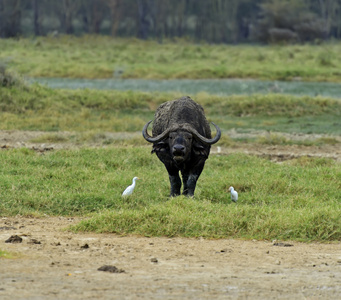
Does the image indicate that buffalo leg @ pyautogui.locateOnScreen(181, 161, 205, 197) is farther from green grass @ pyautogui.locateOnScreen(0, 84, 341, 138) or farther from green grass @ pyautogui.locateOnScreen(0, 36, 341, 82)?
green grass @ pyautogui.locateOnScreen(0, 36, 341, 82)

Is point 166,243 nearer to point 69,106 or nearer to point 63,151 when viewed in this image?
point 63,151

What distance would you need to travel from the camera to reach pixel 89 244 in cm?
625

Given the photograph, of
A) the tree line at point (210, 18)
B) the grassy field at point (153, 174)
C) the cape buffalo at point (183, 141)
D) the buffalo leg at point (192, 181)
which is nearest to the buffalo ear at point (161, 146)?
the cape buffalo at point (183, 141)

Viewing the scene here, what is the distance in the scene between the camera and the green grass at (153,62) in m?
24.9

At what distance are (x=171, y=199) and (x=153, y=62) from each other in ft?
71.9

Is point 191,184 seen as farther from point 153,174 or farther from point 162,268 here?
point 162,268

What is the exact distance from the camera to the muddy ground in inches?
191

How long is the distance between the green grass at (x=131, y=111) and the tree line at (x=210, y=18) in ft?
83.1

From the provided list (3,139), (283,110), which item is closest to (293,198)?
(3,139)

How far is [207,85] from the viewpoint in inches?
901

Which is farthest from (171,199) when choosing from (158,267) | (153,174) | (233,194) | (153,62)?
(153,62)

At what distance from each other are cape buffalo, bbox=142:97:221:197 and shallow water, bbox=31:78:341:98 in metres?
12.2

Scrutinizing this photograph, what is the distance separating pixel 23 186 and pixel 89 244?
2546 mm

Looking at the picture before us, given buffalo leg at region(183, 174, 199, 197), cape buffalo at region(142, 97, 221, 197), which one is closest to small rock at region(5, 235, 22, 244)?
cape buffalo at region(142, 97, 221, 197)
